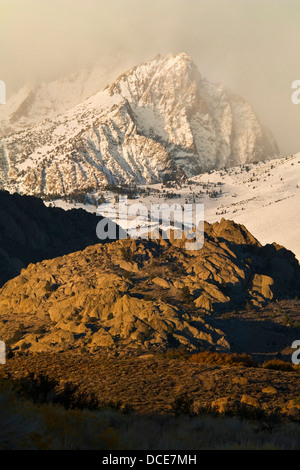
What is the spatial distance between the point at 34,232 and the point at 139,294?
64652 mm

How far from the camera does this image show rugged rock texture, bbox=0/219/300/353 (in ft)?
111

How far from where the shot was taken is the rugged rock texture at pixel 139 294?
111 feet

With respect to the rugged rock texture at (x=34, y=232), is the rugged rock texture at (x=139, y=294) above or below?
below

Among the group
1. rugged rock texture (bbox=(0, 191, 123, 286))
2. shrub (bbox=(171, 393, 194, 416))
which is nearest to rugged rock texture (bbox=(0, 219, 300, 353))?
shrub (bbox=(171, 393, 194, 416))

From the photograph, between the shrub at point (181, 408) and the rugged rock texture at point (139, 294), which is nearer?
the shrub at point (181, 408)

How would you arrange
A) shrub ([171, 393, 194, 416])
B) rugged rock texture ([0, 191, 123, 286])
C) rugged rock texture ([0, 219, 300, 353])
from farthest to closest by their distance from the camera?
rugged rock texture ([0, 191, 123, 286]) → rugged rock texture ([0, 219, 300, 353]) → shrub ([171, 393, 194, 416])

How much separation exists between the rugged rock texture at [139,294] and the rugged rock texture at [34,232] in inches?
1475

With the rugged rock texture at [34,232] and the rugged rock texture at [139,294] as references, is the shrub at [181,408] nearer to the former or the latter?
the rugged rock texture at [139,294]

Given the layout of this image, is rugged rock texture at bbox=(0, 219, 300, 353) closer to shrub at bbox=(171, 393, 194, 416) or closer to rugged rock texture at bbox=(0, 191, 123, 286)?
shrub at bbox=(171, 393, 194, 416)

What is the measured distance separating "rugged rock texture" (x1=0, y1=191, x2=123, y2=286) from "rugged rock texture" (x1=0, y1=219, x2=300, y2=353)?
37471mm

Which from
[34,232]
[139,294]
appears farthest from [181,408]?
[34,232]

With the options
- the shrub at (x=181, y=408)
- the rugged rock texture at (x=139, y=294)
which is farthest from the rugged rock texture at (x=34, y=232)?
the shrub at (x=181, y=408)

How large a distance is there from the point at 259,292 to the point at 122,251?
1919 centimetres

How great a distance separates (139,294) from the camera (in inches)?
1640
